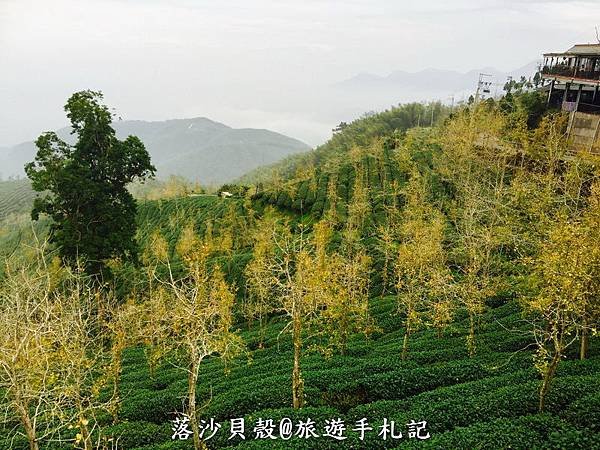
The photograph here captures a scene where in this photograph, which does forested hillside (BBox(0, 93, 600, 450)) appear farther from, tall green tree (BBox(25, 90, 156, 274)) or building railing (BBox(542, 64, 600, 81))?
building railing (BBox(542, 64, 600, 81))

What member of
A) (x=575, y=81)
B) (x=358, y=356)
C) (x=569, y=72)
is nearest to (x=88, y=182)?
(x=358, y=356)

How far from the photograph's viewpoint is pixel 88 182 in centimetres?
3512

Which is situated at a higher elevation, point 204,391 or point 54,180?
point 54,180

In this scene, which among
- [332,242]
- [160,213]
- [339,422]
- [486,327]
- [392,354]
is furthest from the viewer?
[160,213]

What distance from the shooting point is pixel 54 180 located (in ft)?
111

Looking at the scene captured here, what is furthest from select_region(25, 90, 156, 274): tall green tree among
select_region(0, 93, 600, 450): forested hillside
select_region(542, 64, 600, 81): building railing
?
select_region(542, 64, 600, 81): building railing

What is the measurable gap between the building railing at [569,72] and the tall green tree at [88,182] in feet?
156

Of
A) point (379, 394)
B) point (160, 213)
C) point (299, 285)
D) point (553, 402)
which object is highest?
point (299, 285)

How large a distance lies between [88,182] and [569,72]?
52658mm

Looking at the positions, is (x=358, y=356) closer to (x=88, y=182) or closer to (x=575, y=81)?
(x=88, y=182)

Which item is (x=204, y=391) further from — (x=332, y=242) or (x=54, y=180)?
(x=332, y=242)

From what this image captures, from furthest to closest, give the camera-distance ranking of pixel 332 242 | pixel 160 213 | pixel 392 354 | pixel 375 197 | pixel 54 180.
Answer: pixel 160 213, pixel 375 197, pixel 332 242, pixel 54 180, pixel 392 354

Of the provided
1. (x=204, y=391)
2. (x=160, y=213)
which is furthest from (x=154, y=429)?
(x=160, y=213)

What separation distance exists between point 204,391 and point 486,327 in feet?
55.2
